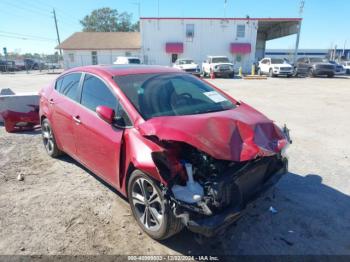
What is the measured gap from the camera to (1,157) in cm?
507

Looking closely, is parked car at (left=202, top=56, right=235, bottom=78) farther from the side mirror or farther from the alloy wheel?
the alloy wheel

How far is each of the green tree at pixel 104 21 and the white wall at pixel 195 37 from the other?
39086 millimetres

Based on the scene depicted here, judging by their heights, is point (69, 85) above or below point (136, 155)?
above

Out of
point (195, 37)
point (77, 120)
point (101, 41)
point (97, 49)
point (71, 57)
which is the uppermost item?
point (195, 37)

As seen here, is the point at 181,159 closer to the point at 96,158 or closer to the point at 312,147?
the point at 96,158

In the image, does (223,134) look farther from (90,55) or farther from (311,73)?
(90,55)

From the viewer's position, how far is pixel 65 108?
406 cm

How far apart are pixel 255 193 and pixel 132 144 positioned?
1.36 m

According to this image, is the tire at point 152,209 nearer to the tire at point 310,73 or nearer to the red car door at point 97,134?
the red car door at point 97,134

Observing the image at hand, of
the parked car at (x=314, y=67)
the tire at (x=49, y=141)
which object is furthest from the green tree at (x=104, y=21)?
the tire at (x=49, y=141)

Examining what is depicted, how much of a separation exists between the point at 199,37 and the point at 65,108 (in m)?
33.6

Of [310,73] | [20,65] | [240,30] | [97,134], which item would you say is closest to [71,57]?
[20,65]

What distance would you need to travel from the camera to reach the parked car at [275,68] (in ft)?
81.5

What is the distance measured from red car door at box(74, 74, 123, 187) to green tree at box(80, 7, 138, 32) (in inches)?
2811
